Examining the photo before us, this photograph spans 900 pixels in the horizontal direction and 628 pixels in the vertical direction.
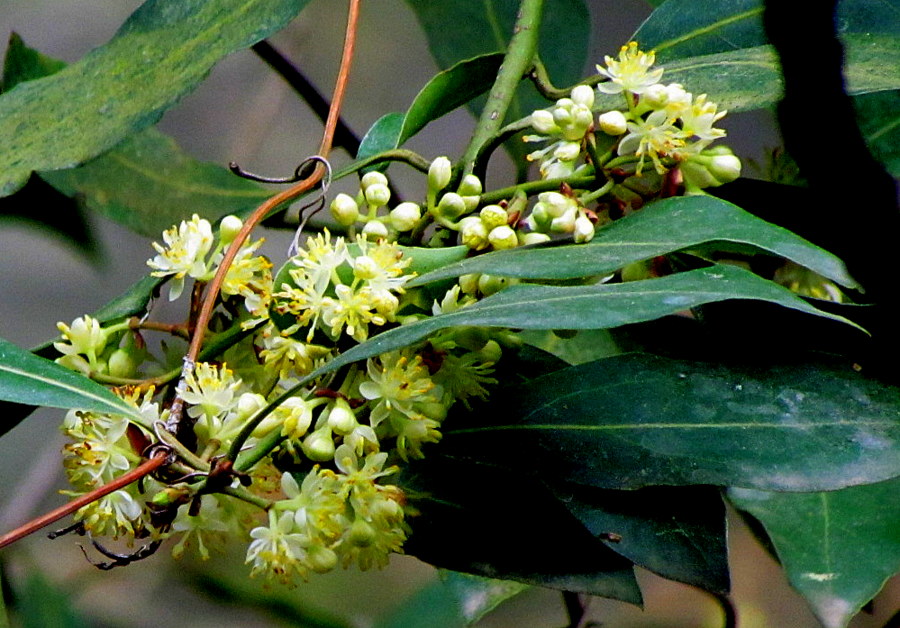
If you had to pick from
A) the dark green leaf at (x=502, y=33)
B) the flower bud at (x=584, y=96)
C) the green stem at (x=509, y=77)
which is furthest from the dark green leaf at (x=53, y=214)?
the flower bud at (x=584, y=96)

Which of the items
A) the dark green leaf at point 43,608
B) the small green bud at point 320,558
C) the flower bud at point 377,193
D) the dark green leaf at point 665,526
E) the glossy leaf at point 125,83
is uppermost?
the glossy leaf at point 125,83

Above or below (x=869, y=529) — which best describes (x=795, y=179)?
above

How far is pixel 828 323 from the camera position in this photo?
1.89 feet

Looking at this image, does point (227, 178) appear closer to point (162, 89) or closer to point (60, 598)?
point (162, 89)

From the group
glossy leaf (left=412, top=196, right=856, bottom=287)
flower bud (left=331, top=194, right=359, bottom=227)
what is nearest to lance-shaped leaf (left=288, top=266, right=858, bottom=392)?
glossy leaf (left=412, top=196, right=856, bottom=287)

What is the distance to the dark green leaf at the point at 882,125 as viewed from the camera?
2.48ft

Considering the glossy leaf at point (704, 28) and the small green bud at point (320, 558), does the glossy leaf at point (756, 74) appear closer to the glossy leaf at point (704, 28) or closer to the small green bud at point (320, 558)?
the glossy leaf at point (704, 28)

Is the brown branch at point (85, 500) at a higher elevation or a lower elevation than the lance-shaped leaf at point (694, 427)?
higher

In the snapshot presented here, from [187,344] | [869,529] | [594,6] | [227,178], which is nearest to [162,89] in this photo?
[187,344]

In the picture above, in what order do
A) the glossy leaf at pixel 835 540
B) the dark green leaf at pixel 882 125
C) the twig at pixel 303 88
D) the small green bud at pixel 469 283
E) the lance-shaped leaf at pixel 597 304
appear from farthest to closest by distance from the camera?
the twig at pixel 303 88, the dark green leaf at pixel 882 125, the glossy leaf at pixel 835 540, the small green bud at pixel 469 283, the lance-shaped leaf at pixel 597 304

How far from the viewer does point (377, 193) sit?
22.8 inches

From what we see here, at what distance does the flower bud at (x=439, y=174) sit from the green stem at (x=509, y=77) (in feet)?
0.07

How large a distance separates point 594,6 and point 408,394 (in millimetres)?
1684

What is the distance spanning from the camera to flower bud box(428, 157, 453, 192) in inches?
22.2
